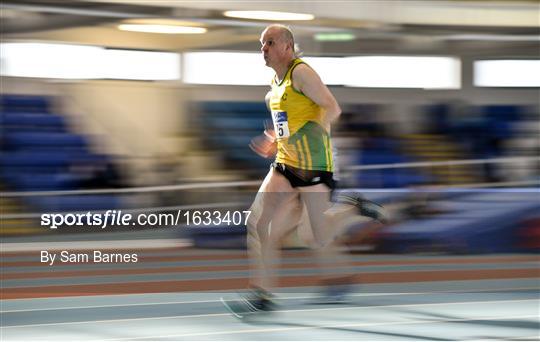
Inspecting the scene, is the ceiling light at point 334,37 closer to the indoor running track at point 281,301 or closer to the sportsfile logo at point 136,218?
the sportsfile logo at point 136,218

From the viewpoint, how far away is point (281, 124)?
17.6 feet

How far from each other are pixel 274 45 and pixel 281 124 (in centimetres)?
38

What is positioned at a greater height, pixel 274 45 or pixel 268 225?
pixel 274 45

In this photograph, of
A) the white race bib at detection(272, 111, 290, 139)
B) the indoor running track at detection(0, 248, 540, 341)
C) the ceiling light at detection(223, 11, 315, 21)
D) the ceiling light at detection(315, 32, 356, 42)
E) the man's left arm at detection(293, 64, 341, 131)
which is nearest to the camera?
the indoor running track at detection(0, 248, 540, 341)

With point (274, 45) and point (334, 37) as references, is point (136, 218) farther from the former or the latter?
point (274, 45)

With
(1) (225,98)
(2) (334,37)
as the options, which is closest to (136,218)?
(1) (225,98)

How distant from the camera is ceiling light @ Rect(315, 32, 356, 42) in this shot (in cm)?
1377

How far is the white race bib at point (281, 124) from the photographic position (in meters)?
5.35

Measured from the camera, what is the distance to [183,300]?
606 cm

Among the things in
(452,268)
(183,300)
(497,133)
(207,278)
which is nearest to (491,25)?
(497,133)

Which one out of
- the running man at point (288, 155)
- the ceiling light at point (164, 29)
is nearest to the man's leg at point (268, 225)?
the running man at point (288, 155)

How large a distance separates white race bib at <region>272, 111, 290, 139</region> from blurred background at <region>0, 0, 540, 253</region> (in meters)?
5.26

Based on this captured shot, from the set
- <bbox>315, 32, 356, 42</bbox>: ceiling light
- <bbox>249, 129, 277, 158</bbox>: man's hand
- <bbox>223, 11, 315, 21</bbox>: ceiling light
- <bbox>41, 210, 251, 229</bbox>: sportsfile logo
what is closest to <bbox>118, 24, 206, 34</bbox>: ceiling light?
<bbox>223, 11, 315, 21</bbox>: ceiling light

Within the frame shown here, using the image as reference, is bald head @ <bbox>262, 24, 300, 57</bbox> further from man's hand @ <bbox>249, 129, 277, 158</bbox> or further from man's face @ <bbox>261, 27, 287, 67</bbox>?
man's hand @ <bbox>249, 129, 277, 158</bbox>
